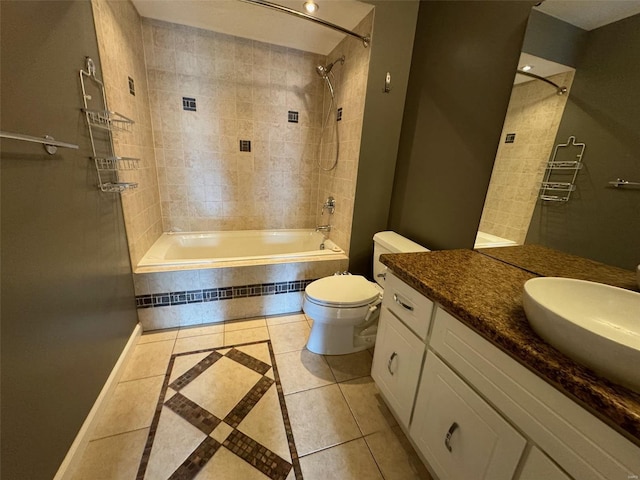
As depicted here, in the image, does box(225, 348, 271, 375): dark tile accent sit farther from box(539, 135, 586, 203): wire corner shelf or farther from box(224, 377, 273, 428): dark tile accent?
box(539, 135, 586, 203): wire corner shelf

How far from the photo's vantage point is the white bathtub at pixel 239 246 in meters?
2.08

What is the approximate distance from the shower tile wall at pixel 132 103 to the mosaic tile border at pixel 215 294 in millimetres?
294

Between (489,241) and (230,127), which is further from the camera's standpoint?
(230,127)

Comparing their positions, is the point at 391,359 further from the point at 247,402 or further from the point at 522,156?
the point at 522,156

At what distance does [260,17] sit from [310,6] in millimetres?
460

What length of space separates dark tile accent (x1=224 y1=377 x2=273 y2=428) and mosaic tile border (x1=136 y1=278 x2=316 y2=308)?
69cm

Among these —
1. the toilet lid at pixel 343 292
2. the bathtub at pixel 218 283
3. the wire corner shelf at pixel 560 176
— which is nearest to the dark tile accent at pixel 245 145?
the bathtub at pixel 218 283

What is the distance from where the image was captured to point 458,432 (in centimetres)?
84

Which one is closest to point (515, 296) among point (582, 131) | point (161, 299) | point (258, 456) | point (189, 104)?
point (582, 131)

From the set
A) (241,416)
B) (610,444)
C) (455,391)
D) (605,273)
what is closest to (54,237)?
→ (241,416)

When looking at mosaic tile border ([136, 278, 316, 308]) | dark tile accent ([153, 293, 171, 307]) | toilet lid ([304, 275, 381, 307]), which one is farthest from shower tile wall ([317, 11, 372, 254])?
dark tile accent ([153, 293, 171, 307])

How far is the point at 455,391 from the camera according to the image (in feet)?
2.80

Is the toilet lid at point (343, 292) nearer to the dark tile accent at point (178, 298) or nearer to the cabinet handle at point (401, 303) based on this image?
the cabinet handle at point (401, 303)

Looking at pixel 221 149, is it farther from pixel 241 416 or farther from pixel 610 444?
pixel 610 444
